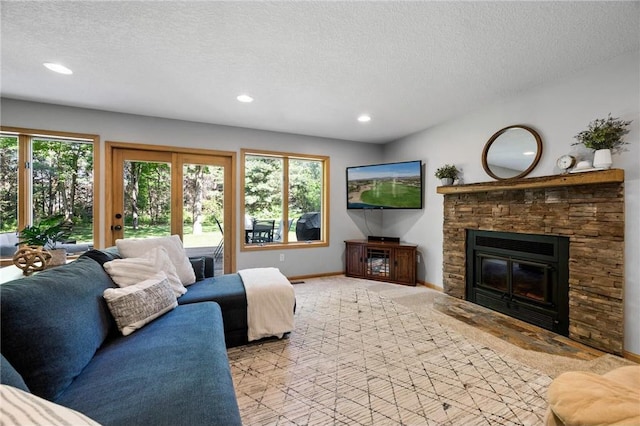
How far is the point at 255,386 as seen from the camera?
5.97ft

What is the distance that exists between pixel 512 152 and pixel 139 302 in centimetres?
381

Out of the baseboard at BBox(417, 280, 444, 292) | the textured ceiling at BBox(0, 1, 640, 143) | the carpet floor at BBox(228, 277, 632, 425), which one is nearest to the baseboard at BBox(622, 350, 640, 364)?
the carpet floor at BBox(228, 277, 632, 425)

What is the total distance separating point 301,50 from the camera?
2.13 meters

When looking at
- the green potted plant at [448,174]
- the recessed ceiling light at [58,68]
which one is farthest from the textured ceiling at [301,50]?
the green potted plant at [448,174]

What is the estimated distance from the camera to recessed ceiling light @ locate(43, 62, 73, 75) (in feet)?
7.63

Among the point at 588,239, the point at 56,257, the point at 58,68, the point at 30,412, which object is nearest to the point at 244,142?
the point at 58,68

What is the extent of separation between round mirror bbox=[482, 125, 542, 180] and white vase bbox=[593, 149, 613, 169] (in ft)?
1.85

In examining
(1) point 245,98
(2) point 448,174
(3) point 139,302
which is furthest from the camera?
(2) point 448,174

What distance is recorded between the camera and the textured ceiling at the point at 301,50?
1.72 m

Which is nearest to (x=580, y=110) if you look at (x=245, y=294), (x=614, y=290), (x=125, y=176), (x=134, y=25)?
(x=614, y=290)

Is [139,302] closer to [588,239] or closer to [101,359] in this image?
[101,359]

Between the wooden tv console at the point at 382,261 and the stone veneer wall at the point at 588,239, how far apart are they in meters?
1.57

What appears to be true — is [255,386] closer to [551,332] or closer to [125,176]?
[551,332]

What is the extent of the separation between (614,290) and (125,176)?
5.39 meters
